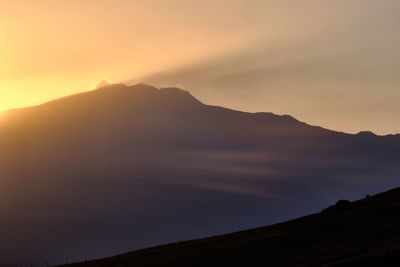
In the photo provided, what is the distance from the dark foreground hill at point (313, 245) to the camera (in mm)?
48688

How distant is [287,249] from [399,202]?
18574 mm

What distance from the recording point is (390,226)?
6006cm

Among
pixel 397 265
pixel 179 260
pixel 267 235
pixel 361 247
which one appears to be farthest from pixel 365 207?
pixel 397 265

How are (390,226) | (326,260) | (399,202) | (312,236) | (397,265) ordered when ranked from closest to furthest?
(397,265)
(326,260)
(390,226)
(312,236)
(399,202)

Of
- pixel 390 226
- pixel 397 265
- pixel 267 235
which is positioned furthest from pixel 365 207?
pixel 397 265

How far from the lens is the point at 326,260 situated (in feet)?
159

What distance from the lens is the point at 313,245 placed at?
59.9m

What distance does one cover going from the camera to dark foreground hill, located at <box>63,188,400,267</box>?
48688mm

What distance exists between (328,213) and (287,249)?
17453mm

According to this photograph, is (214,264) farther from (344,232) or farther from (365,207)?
(365,207)

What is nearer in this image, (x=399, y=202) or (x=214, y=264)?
(x=214, y=264)

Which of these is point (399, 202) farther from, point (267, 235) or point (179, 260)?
point (179, 260)

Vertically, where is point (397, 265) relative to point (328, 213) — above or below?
below

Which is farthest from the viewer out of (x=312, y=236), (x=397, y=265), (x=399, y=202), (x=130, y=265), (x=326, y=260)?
(x=399, y=202)
